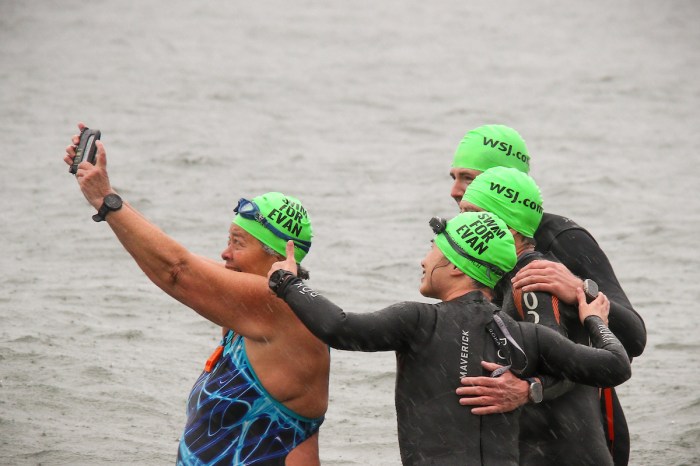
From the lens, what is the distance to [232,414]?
5160mm

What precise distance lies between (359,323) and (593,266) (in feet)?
5.80

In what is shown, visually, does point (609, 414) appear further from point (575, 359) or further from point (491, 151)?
point (491, 151)

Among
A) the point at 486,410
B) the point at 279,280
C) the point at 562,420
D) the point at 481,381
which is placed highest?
the point at 279,280

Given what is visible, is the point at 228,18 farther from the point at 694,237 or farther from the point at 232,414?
the point at 232,414

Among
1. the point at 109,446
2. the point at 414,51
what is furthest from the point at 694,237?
the point at 414,51

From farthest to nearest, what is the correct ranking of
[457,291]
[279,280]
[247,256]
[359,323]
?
[247,256] → [457,291] → [279,280] → [359,323]

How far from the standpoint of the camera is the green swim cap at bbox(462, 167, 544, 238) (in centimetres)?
562

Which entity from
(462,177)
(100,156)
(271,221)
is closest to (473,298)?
(271,221)

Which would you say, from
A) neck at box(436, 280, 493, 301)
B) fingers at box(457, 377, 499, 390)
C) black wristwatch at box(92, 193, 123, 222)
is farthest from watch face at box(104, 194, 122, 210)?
fingers at box(457, 377, 499, 390)

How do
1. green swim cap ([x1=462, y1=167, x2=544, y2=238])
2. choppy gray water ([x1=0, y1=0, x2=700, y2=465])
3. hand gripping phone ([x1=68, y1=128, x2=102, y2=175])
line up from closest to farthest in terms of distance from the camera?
hand gripping phone ([x1=68, y1=128, x2=102, y2=175]) < green swim cap ([x1=462, y1=167, x2=544, y2=238]) < choppy gray water ([x1=0, y1=0, x2=700, y2=465])

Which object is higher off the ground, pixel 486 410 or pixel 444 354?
pixel 444 354

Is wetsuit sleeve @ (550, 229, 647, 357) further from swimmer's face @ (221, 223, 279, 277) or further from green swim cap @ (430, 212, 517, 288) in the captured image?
swimmer's face @ (221, 223, 279, 277)

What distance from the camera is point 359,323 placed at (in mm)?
4621

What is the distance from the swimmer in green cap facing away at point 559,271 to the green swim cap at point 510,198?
0.29 m
